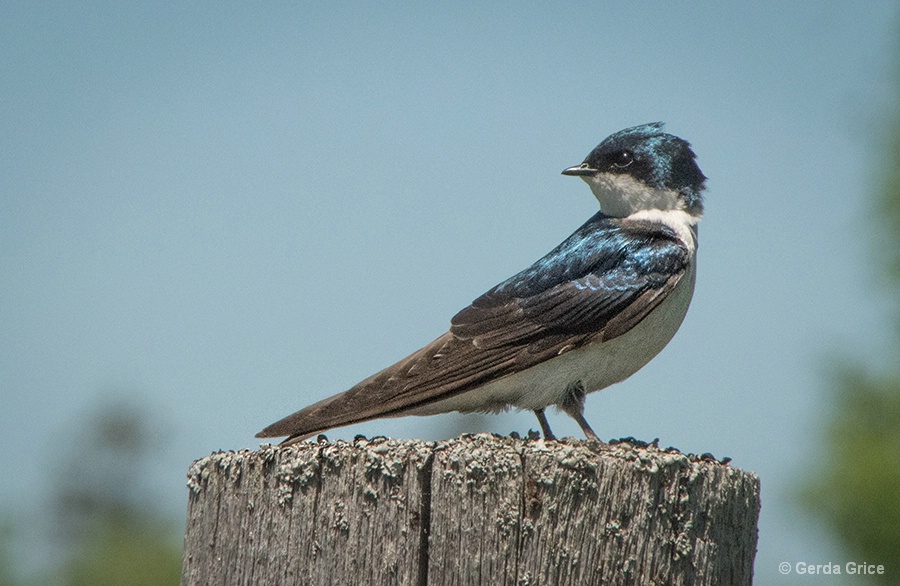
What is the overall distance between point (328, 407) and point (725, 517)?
4.15 feet

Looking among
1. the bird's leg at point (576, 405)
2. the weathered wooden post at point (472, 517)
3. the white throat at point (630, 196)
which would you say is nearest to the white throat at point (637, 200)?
the white throat at point (630, 196)

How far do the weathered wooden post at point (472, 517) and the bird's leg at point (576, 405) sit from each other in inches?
54.5

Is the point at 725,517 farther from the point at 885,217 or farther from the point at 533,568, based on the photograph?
the point at 885,217

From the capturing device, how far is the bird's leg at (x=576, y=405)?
12.7 feet

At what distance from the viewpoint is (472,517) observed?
2.29 meters

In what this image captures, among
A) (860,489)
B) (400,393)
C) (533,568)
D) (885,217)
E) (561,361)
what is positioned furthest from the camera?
(885,217)

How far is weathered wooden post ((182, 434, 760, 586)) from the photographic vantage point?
2279mm

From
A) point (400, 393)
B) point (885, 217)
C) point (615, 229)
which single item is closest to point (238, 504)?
point (400, 393)

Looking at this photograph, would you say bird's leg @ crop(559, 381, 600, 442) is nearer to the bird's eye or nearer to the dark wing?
the dark wing

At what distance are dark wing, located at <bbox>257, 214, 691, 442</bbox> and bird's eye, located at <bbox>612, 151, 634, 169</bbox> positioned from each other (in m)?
0.40

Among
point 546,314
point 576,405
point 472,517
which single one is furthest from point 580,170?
point 472,517

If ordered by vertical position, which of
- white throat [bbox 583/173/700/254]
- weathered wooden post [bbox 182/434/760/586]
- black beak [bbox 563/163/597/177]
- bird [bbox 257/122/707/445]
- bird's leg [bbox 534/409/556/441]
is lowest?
weathered wooden post [bbox 182/434/760/586]

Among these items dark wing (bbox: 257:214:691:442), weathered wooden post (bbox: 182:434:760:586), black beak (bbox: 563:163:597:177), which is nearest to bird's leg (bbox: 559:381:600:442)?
dark wing (bbox: 257:214:691:442)

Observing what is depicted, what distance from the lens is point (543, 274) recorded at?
13.7 ft
